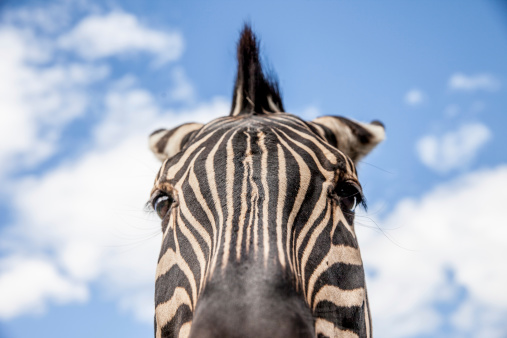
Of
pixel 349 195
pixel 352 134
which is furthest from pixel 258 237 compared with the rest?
pixel 352 134

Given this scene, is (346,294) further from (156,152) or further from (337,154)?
(156,152)

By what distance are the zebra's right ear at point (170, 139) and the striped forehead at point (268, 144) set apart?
128 cm

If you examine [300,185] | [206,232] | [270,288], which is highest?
[300,185]

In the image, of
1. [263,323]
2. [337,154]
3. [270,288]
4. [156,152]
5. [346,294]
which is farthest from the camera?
[156,152]

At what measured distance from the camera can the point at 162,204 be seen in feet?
13.1

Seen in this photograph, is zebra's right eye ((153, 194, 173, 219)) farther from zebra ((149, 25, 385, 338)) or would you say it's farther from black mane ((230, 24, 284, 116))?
black mane ((230, 24, 284, 116))

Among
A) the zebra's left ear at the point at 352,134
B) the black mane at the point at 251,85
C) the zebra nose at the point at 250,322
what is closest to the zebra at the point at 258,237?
the zebra nose at the point at 250,322

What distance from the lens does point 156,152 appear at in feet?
19.9

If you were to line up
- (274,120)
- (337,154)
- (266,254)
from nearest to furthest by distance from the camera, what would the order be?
(266,254) < (337,154) < (274,120)

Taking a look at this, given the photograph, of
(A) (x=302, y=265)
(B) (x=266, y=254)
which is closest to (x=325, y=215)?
Answer: (A) (x=302, y=265)

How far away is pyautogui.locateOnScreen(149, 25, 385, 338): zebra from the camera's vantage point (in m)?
2.39

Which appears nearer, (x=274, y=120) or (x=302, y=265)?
(x=302, y=265)

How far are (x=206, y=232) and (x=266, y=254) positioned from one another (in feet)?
2.40

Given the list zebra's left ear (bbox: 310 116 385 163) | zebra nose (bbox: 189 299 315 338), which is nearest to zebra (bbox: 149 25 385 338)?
zebra nose (bbox: 189 299 315 338)
